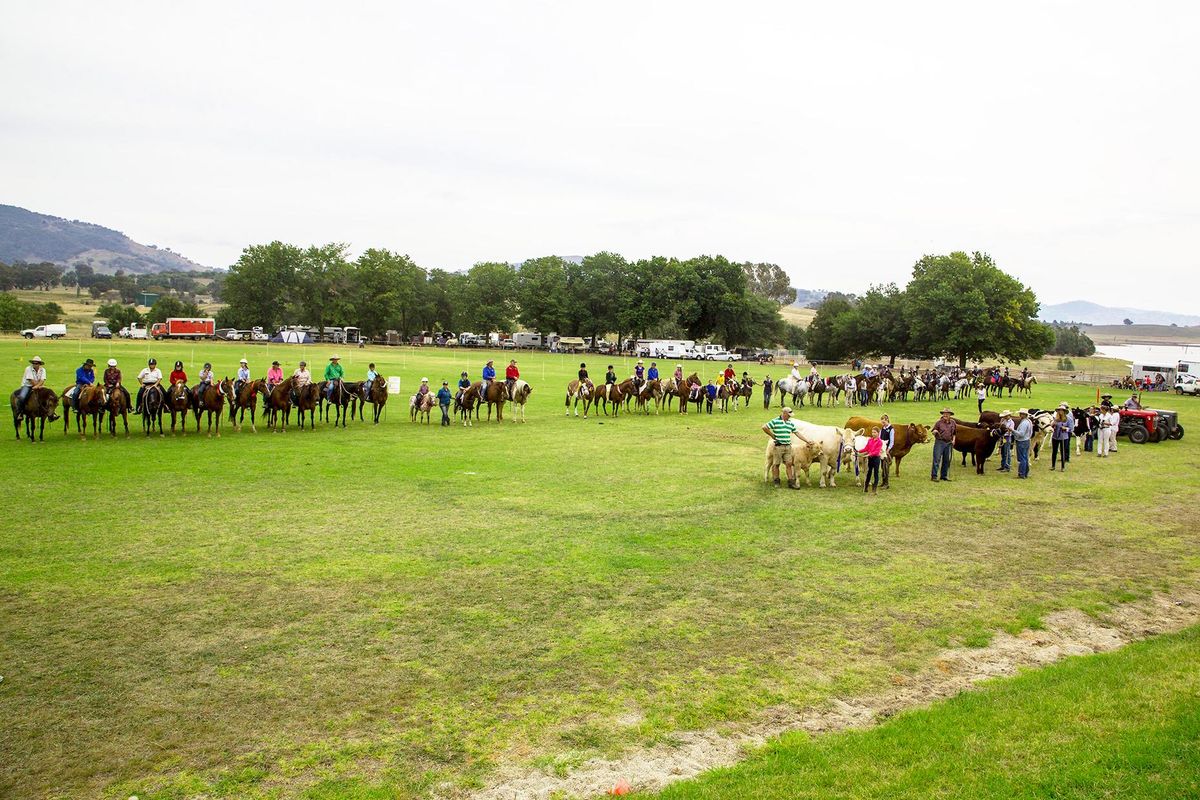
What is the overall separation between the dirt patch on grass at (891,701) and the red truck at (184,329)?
94314 millimetres

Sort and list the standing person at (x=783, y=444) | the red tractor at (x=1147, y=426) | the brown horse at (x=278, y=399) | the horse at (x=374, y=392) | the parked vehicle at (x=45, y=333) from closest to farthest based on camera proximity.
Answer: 1. the standing person at (x=783, y=444)
2. the brown horse at (x=278, y=399)
3. the horse at (x=374, y=392)
4. the red tractor at (x=1147, y=426)
5. the parked vehicle at (x=45, y=333)

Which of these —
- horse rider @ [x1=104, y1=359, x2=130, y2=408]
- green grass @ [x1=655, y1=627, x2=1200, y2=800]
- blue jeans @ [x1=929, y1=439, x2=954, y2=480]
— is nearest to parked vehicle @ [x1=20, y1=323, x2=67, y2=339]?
horse rider @ [x1=104, y1=359, x2=130, y2=408]

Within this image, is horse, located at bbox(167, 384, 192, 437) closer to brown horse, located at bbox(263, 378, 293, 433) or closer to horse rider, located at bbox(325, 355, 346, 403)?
brown horse, located at bbox(263, 378, 293, 433)

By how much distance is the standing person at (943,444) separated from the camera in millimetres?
18906

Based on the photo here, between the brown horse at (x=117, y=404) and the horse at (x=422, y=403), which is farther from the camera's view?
the horse at (x=422, y=403)

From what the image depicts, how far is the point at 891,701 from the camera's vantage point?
7.50 meters

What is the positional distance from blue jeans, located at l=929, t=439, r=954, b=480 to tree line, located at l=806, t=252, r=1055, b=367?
186ft

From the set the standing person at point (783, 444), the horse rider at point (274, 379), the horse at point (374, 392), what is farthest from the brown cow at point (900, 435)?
the horse rider at point (274, 379)

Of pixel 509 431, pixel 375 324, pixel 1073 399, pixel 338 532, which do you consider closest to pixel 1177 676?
pixel 338 532

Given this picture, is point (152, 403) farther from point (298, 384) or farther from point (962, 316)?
point (962, 316)

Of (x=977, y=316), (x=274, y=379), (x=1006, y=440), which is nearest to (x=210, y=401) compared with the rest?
(x=274, y=379)

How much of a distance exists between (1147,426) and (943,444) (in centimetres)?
1472

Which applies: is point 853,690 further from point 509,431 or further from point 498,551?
point 509,431

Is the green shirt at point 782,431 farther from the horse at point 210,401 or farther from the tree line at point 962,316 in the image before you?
the tree line at point 962,316
